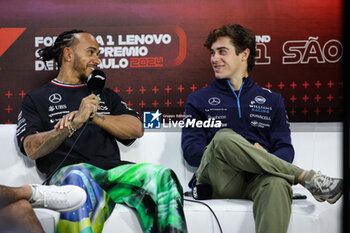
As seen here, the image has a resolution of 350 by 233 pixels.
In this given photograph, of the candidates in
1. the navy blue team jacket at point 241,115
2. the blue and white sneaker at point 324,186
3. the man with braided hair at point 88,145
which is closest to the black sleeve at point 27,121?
the man with braided hair at point 88,145

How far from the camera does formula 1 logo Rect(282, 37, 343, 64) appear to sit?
9.05 feet

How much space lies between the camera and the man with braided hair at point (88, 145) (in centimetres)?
200

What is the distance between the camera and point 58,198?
6.08 ft

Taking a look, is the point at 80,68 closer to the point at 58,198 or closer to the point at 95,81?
the point at 95,81

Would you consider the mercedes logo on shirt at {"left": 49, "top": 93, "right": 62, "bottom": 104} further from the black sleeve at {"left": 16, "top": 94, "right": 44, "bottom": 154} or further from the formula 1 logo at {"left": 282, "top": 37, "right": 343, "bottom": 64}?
the formula 1 logo at {"left": 282, "top": 37, "right": 343, "bottom": 64}

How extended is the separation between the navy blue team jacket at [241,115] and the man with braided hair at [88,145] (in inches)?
12.8

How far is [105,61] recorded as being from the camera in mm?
2770

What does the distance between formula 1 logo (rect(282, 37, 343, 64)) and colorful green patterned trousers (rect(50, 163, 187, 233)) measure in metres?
1.17

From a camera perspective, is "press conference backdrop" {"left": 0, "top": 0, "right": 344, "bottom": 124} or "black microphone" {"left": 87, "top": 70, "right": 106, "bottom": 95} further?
"press conference backdrop" {"left": 0, "top": 0, "right": 344, "bottom": 124}

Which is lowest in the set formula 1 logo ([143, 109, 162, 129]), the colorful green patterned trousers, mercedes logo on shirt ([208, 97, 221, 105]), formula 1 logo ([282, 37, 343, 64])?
the colorful green patterned trousers

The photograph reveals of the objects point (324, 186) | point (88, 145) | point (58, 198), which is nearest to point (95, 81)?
point (88, 145)

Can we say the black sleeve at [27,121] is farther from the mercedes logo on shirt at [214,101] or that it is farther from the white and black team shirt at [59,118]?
the mercedes logo on shirt at [214,101]

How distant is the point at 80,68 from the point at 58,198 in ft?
3.22

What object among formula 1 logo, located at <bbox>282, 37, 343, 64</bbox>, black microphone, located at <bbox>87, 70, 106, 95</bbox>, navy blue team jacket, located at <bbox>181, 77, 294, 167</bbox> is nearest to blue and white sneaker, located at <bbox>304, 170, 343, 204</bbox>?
navy blue team jacket, located at <bbox>181, 77, 294, 167</bbox>
